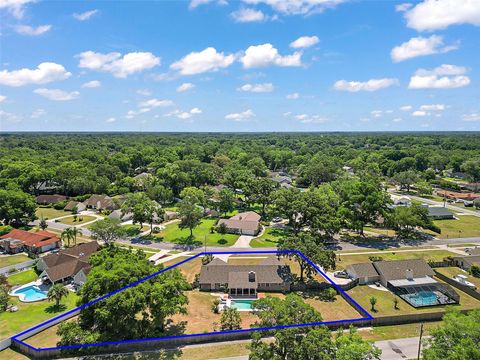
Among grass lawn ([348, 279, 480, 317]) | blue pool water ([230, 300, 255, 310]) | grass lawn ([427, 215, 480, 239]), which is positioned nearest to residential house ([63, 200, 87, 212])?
blue pool water ([230, 300, 255, 310])

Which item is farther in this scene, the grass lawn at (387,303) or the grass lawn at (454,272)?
the grass lawn at (454,272)

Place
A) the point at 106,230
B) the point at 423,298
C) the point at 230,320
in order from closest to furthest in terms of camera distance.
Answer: the point at 230,320 → the point at 423,298 → the point at 106,230

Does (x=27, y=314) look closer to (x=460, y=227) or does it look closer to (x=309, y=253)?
(x=309, y=253)

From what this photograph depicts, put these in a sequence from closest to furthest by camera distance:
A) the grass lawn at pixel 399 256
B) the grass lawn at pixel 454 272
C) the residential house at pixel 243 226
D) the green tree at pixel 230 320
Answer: the green tree at pixel 230 320
the grass lawn at pixel 454 272
the grass lawn at pixel 399 256
the residential house at pixel 243 226

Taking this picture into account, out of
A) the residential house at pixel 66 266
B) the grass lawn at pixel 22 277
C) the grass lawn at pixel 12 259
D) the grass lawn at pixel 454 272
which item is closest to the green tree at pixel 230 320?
the residential house at pixel 66 266

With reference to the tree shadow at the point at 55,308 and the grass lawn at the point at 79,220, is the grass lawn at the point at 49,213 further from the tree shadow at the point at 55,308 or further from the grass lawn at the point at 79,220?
the tree shadow at the point at 55,308

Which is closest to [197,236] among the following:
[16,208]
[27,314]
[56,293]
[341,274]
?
[341,274]

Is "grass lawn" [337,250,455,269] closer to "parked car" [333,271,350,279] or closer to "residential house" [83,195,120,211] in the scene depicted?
"parked car" [333,271,350,279]
